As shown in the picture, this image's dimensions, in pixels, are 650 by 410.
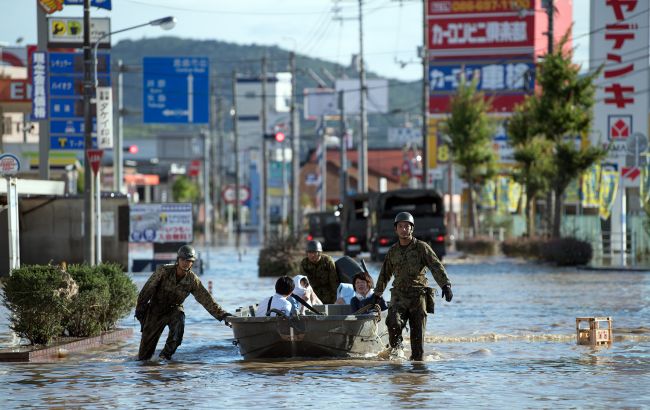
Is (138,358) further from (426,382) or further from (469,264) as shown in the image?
(469,264)

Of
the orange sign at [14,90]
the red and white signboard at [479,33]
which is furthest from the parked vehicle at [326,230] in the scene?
the red and white signboard at [479,33]

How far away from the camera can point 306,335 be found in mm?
18484

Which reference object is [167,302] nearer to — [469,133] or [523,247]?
[523,247]

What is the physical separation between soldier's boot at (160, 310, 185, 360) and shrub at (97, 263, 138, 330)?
306 centimetres

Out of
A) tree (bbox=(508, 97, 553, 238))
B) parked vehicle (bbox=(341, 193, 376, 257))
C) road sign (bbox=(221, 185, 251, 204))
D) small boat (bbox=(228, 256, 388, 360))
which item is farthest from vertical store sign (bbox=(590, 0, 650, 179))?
road sign (bbox=(221, 185, 251, 204))

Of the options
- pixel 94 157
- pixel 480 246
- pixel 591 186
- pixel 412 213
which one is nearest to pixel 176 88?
pixel 412 213

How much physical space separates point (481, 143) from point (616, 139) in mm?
20450

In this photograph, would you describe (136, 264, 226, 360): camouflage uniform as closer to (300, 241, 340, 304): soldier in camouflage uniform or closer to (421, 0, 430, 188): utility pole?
(300, 241, 340, 304): soldier in camouflage uniform

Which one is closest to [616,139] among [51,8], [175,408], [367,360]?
[51,8]

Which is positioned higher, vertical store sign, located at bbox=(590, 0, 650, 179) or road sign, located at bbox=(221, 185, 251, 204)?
vertical store sign, located at bbox=(590, 0, 650, 179)

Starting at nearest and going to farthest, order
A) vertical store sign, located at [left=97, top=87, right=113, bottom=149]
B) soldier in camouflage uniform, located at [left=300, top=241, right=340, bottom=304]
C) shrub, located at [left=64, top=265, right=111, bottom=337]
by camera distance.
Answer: shrub, located at [left=64, top=265, right=111, bottom=337] → soldier in camouflage uniform, located at [left=300, top=241, right=340, bottom=304] → vertical store sign, located at [left=97, top=87, right=113, bottom=149]

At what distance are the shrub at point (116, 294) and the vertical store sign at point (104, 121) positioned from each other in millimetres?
14535

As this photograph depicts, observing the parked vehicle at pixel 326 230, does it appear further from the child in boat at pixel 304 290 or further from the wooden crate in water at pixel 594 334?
the child in boat at pixel 304 290

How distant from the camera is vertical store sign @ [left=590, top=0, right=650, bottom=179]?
48844mm
